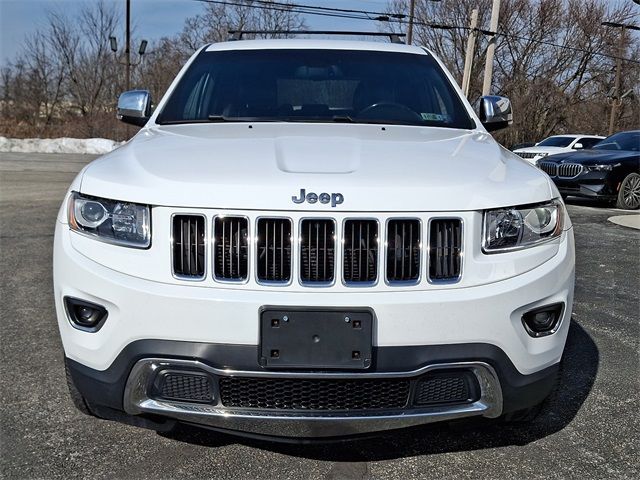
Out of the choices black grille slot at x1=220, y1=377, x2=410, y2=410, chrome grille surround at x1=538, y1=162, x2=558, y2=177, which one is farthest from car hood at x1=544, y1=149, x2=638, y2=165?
black grille slot at x1=220, y1=377, x2=410, y2=410

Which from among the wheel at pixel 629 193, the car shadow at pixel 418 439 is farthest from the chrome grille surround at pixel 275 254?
the wheel at pixel 629 193

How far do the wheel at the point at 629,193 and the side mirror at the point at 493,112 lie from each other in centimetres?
869

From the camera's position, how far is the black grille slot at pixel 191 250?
6.91ft

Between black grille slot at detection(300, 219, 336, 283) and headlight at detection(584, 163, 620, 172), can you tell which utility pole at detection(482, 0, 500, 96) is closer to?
headlight at detection(584, 163, 620, 172)

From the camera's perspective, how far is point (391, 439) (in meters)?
2.64

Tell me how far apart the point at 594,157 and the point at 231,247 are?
11.0 m

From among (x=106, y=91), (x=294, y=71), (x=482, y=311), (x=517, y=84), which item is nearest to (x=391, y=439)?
(x=482, y=311)

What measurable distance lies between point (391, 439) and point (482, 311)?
841 millimetres

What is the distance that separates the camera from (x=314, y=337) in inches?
79.9

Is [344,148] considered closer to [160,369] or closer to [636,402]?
[160,369]

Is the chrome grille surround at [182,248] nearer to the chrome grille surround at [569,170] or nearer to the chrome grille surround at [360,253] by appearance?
the chrome grille surround at [360,253]

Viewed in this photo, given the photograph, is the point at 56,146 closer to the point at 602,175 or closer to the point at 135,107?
the point at 602,175

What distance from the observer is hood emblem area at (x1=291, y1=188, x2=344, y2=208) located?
81.6 inches

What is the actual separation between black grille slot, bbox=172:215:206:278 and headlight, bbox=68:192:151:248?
0.37ft
